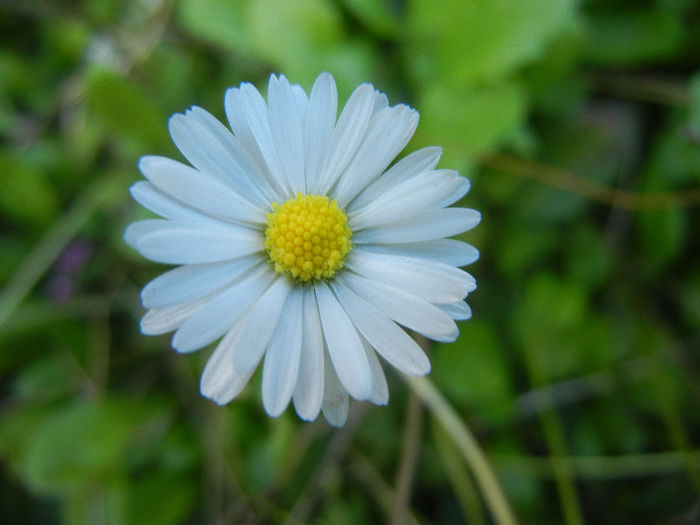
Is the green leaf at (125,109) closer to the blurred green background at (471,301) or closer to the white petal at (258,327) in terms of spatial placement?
the blurred green background at (471,301)

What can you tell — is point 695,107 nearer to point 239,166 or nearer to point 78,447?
point 239,166

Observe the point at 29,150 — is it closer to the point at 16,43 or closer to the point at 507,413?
the point at 16,43

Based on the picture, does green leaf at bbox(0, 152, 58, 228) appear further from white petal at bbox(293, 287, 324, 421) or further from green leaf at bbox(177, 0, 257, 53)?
white petal at bbox(293, 287, 324, 421)

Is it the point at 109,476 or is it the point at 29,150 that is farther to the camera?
the point at 29,150

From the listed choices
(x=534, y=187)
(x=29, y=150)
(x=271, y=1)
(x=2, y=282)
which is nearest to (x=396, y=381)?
(x=534, y=187)

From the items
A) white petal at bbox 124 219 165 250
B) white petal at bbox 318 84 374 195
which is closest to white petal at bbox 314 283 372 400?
white petal at bbox 318 84 374 195

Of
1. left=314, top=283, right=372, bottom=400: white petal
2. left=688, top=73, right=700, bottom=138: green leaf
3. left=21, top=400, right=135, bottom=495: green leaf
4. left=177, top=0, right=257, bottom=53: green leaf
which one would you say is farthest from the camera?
left=177, top=0, right=257, bottom=53: green leaf

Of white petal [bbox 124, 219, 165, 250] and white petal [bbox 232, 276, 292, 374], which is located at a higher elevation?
white petal [bbox 124, 219, 165, 250]
